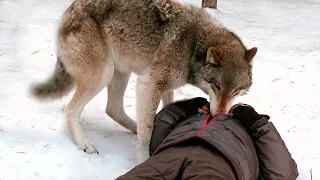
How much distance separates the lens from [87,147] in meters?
4.39

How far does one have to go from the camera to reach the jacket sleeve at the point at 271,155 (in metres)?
3.61

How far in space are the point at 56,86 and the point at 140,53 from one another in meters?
1.04

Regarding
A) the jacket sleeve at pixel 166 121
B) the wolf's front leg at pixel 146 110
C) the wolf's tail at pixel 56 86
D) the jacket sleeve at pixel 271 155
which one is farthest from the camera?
the wolf's tail at pixel 56 86

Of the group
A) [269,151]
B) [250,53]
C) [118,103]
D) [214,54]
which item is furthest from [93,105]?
[269,151]

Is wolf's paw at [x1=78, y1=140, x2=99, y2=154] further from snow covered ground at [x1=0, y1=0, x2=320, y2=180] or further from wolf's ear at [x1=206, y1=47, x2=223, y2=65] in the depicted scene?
wolf's ear at [x1=206, y1=47, x2=223, y2=65]

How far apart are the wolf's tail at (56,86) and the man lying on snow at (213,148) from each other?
1.24m

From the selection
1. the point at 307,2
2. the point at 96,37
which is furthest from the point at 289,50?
the point at 307,2

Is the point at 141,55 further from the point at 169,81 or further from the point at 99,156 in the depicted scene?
the point at 99,156

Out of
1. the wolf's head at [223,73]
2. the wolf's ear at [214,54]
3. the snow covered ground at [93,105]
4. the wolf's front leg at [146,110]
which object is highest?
the wolf's ear at [214,54]

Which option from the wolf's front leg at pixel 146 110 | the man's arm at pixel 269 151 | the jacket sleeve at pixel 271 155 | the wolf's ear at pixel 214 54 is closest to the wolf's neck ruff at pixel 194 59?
the wolf's ear at pixel 214 54

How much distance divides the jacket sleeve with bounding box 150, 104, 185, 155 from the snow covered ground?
0.48 m

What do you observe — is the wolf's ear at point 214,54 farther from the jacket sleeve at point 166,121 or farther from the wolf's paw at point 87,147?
the wolf's paw at point 87,147

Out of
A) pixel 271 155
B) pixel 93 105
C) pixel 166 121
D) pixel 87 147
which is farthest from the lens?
pixel 93 105

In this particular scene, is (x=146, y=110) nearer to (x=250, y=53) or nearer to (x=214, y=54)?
(x=214, y=54)
